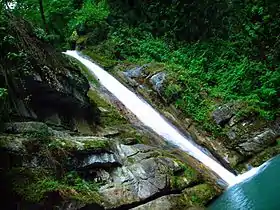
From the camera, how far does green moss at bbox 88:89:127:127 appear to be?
14070 millimetres

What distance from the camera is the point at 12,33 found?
1070 centimetres

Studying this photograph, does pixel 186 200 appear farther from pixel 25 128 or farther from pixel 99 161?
pixel 25 128

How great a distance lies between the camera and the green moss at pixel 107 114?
1407cm

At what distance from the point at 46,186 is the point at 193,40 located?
14.0m

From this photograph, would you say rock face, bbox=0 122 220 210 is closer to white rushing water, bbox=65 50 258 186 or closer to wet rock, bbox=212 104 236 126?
white rushing water, bbox=65 50 258 186

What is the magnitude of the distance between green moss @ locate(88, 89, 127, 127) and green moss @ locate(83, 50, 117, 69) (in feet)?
11.2

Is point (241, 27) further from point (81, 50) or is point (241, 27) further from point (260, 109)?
point (81, 50)

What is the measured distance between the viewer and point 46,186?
27.2 ft

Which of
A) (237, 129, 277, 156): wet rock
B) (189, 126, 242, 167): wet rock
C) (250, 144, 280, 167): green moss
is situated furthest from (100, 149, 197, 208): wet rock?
(237, 129, 277, 156): wet rock

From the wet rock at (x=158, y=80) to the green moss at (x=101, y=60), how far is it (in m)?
2.90

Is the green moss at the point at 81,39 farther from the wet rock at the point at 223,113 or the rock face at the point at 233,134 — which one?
the wet rock at the point at 223,113

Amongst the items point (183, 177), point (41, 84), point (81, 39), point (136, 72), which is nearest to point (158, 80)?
point (136, 72)

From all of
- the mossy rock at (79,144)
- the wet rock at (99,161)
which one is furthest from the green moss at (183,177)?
the mossy rock at (79,144)

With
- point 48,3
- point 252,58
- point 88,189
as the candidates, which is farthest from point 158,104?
point 48,3
